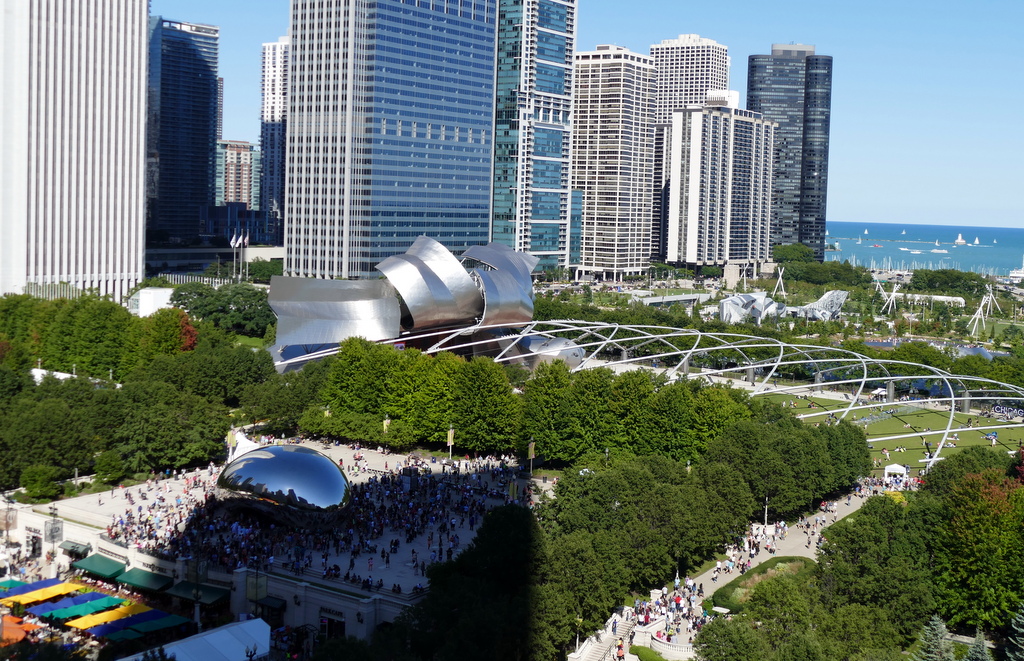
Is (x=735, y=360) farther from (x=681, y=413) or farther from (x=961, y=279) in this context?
(x=961, y=279)

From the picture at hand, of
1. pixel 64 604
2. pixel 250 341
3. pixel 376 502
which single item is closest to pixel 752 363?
pixel 376 502

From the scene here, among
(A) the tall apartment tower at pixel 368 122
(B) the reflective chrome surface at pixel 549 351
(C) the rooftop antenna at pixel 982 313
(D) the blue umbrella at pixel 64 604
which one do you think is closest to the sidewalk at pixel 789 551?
(D) the blue umbrella at pixel 64 604

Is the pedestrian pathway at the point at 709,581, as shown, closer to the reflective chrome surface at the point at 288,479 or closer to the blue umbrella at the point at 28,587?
the reflective chrome surface at the point at 288,479

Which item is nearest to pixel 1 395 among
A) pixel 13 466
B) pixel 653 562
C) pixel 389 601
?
pixel 13 466

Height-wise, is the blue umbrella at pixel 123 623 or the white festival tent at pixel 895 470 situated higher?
the white festival tent at pixel 895 470

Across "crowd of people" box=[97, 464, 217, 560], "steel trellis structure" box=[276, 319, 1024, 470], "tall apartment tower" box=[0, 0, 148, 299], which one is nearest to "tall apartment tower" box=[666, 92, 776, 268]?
"tall apartment tower" box=[0, 0, 148, 299]

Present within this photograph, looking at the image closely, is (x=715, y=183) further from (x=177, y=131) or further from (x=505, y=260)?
(x=505, y=260)
